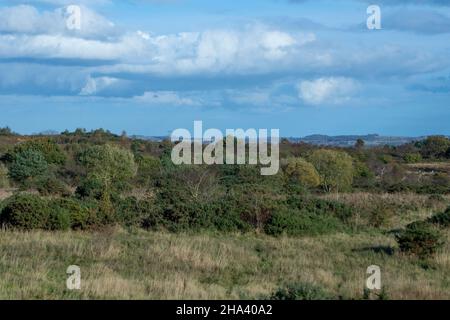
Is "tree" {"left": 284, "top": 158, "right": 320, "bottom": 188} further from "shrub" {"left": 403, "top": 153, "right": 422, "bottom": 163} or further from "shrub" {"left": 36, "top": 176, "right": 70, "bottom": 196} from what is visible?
"shrub" {"left": 403, "top": 153, "right": 422, "bottom": 163}

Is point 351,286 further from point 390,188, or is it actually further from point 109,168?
point 109,168

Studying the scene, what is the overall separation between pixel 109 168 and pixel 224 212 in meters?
16.3

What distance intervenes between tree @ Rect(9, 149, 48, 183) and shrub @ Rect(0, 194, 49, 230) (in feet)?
57.7

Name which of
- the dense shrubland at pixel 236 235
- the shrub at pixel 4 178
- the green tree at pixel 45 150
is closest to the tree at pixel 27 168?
the shrub at pixel 4 178

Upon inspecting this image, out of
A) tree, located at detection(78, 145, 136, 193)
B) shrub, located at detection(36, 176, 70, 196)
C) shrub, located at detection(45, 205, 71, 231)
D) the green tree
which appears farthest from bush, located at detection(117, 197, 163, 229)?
the green tree

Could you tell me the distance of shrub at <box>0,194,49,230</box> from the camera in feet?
54.3

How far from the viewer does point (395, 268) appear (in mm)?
12641

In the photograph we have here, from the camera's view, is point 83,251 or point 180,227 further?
point 180,227

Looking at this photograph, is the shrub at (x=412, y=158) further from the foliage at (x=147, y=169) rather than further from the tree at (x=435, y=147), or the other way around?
the foliage at (x=147, y=169)
